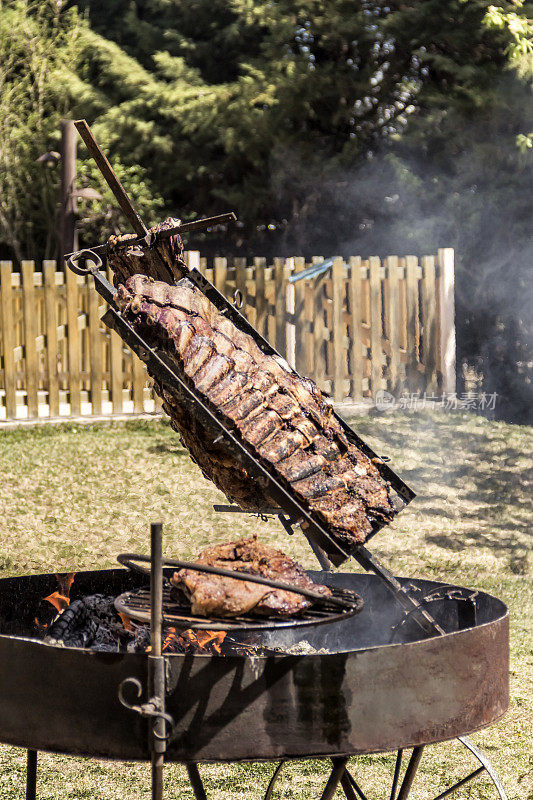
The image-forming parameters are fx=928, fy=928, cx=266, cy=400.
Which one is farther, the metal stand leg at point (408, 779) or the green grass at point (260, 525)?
the green grass at point (260, 525)

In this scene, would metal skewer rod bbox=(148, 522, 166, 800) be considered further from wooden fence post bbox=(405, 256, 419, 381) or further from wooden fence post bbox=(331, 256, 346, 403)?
wooden fence post bbox=(405, 256, 419, 381)

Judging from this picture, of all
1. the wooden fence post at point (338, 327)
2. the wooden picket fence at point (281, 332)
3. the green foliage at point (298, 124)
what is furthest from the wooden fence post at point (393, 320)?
the green foliage at point (298, 124)

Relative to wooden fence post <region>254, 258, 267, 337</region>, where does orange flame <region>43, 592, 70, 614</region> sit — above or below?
below

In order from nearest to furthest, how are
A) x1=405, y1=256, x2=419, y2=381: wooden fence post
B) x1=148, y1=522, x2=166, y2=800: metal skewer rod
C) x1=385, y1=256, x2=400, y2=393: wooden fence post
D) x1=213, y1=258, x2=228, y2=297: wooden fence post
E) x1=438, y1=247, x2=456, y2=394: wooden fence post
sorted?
x1=148, y1=522, x2=166, y2=800: metal skewer rod < x1=213, y1=258, x2=228, y2=297: wooden fence post < x1=385, y1=256, x2=400, y2=393: wooden fence post < x1=405, y1=256, x2=419, y2=381: wooden fence post < x1=438, y1=247, x2=456, y2=394: wooden fence post

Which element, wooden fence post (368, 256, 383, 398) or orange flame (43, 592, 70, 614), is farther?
wooden fence post (368, 256, 383, 398)

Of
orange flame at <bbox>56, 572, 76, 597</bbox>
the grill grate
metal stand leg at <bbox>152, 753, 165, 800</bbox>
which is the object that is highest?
the grill grate

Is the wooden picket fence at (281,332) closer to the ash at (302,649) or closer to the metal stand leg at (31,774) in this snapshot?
the metal stand leg at (31,774)

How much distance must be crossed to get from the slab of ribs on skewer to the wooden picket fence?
7.40 m

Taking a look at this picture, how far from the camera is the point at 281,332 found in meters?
11.1

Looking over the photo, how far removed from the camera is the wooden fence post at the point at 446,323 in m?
11.6

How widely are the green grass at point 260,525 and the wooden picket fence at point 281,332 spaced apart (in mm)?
669

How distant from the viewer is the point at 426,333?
1166 cm

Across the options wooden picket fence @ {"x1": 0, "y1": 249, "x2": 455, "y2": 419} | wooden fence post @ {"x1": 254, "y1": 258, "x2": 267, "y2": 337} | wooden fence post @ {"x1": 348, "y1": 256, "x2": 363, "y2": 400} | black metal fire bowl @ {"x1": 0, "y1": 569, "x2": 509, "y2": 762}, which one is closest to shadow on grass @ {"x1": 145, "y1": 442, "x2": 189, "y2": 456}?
wooden picket fence @ {"x1": 0, "y1": 249, "x2": 455, "y2": 419}

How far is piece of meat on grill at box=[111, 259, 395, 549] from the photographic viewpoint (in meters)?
2.52
